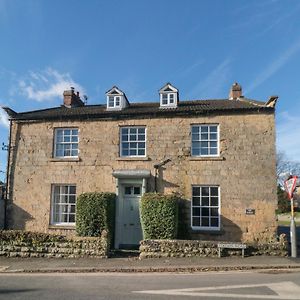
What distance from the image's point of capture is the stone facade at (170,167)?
16188 mm

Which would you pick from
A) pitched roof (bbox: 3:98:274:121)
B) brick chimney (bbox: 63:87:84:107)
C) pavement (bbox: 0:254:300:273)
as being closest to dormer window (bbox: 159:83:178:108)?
pitched roof (bbox: 3:98:274:121)

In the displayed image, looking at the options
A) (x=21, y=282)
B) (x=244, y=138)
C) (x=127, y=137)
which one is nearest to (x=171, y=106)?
(x=127, y=137)

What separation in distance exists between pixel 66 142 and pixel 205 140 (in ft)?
23.1

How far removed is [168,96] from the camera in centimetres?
1814

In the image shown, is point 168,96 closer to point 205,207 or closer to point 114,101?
point 114,101

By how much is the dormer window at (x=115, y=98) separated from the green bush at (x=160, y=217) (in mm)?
5715

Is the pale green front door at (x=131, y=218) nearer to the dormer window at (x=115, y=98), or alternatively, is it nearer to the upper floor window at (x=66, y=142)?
the upper floor window at (x=66, y=142)

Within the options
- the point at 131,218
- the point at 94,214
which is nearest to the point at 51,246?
the point at 94,214

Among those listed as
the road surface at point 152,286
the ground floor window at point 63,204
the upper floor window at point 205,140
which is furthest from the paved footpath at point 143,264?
the upper floor window at point 205,140

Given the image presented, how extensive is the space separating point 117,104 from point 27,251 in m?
8.52

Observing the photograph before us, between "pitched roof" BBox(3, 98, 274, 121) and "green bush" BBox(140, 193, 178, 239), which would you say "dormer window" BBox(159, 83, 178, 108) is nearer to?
"pitched roof" BBox(3, 98, 274, 121)

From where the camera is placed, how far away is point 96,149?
1769 cm

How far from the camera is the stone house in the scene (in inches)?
642

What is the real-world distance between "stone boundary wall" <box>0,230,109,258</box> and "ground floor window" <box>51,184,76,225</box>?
146 inches
